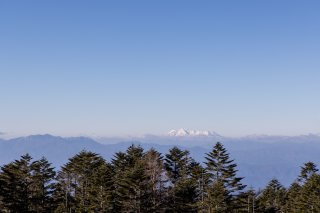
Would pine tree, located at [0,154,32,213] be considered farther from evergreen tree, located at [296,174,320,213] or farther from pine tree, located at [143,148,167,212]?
evergreen tree, located at [296,174,320,213]

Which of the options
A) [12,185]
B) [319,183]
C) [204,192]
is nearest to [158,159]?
[204,192]

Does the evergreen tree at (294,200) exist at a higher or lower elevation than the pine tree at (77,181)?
lower

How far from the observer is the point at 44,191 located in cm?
6812

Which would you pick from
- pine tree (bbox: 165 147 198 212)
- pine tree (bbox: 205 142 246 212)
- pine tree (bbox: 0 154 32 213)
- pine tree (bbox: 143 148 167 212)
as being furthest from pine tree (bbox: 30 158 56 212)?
pine tree (bbox: 205 142 246 212)

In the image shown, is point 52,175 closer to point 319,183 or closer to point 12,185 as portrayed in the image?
point 12,185

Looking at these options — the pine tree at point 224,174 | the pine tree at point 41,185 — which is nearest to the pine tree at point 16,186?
the pine tree at point 41,185

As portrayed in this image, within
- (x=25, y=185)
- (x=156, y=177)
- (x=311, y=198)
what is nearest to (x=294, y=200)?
(x=311, y=198)

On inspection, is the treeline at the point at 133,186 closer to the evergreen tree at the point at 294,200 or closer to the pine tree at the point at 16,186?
the pine tree at the point at 16,186

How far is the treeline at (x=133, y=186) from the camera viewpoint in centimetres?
5744

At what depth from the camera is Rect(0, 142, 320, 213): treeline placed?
188 feet

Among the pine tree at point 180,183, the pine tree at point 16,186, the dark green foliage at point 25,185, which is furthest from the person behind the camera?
the pine tree at point 180,183

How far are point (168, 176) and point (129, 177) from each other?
17297 mm

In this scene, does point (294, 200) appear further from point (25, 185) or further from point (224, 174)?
point (25, 185)

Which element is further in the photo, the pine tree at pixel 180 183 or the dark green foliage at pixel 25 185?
the pine tree at pixel 180 183
